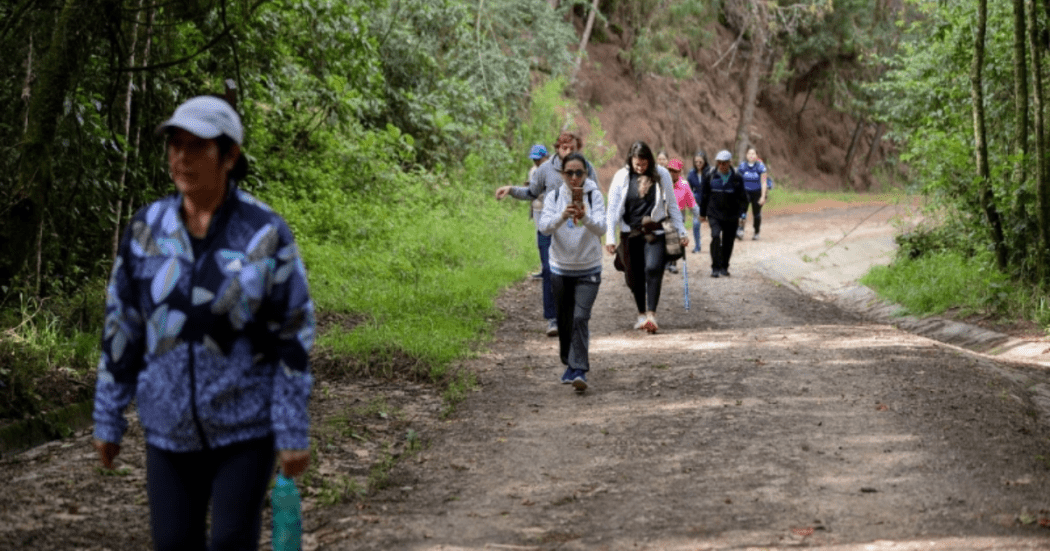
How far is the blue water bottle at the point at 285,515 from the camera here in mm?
4461

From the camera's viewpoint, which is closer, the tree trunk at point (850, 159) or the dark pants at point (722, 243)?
the dark pants at point (722, 243)

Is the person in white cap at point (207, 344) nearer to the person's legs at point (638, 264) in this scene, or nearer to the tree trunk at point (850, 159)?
the person's legs at point (638, 264)

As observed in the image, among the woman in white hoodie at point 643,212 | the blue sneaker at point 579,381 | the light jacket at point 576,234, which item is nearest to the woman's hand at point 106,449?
the blue sneaker at point 579,381

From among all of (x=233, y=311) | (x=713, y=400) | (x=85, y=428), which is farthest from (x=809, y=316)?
(x=233, y=311)

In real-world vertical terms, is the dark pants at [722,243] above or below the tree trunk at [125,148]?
below

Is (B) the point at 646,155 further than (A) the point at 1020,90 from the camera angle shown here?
No

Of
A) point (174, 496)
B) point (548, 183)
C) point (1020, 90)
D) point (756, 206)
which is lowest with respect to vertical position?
point (756, 206)

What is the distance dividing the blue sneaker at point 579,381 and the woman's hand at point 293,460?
5.62 metres

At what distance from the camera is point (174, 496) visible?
11.4ft

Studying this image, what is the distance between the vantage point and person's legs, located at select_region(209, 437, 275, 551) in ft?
11.3

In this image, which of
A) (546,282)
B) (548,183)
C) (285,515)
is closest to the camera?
(285,515)

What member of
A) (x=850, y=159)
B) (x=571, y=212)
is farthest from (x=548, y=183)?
(x=850, y=159)

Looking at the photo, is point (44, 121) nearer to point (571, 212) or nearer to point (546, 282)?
point (571, 212)

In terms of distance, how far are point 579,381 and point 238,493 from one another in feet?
18.8
